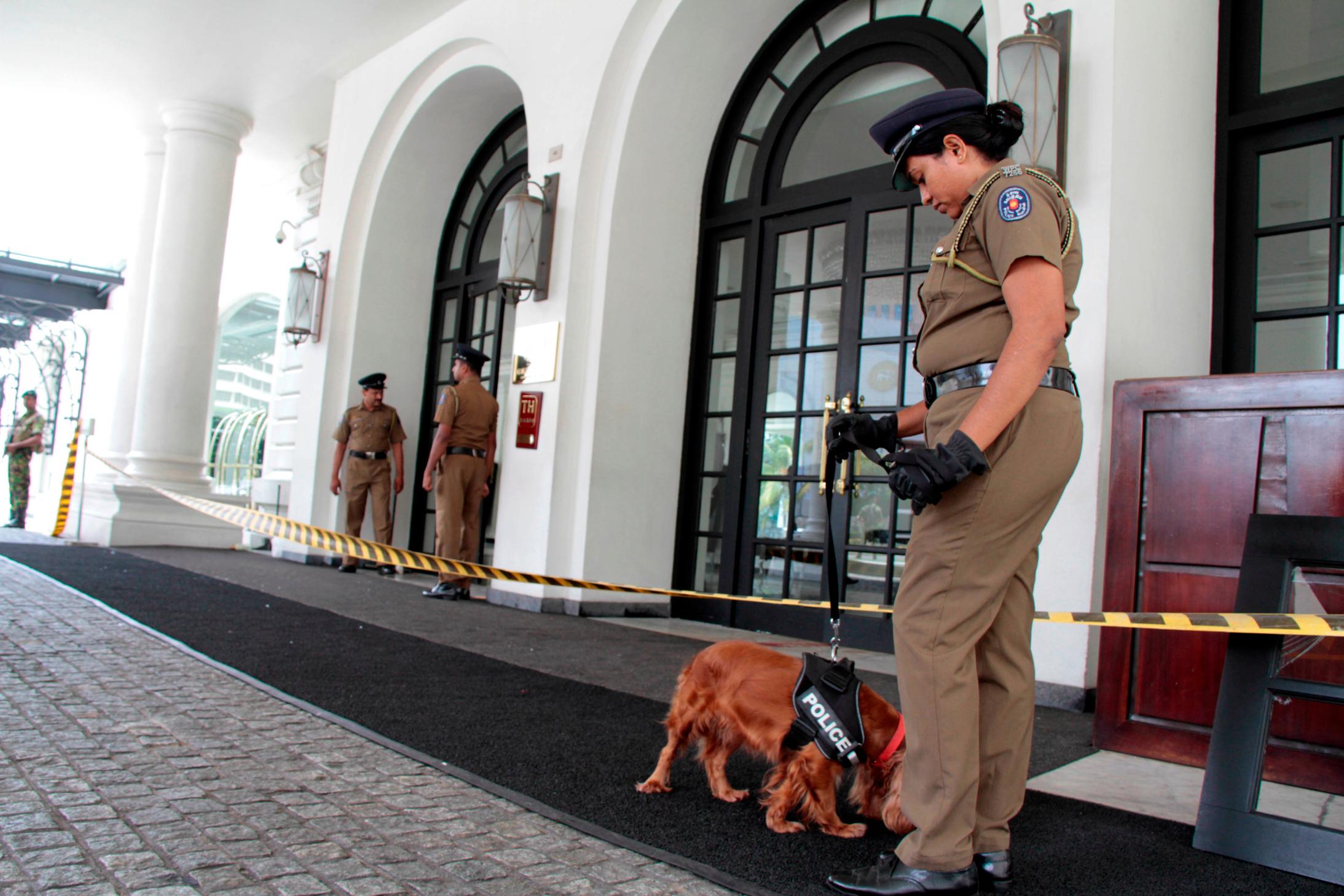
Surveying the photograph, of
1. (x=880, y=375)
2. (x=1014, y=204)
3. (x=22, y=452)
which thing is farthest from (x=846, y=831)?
(x=22, y=452)

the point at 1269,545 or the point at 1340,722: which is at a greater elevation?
the point at 1269,545

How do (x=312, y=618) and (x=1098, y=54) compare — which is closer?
(x=1098, y=54)

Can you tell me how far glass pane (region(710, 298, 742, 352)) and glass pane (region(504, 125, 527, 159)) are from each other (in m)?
3.08

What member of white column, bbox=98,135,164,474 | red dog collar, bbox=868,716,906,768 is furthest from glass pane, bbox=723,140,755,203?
white column, bbox=98,135,164,474

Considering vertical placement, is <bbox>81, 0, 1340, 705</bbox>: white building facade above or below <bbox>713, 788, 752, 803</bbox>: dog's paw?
above

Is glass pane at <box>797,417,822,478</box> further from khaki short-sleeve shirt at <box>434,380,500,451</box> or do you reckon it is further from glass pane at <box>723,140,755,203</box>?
khaki short-sleeve shirt at <box>434,380,500,451</box>

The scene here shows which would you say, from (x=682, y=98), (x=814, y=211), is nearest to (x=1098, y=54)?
(x=814, y=211)

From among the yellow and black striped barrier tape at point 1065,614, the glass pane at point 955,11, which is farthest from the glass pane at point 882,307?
the yellow and black striped barrier tape at point 1065,614

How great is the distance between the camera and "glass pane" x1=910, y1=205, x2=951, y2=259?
208 inches

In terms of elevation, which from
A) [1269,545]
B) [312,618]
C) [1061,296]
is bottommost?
[312,618]

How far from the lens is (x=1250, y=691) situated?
7.34ft

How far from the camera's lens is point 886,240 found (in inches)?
218

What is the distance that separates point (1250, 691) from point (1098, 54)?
2.82 metres

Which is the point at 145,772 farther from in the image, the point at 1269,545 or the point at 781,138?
the point at 781,138
